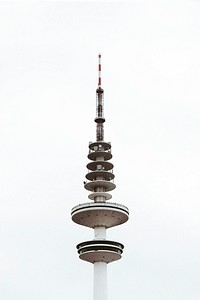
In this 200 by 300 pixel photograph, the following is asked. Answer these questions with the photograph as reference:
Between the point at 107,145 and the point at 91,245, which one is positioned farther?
the point at 107,145

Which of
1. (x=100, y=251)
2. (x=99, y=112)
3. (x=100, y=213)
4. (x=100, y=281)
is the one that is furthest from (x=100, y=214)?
(x=99, y=112)

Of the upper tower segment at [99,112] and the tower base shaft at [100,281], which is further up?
the upper tower segment at [99,112]

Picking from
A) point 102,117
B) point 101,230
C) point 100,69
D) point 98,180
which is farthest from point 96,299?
point 100,69

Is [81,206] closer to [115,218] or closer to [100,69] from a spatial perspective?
[115,218]

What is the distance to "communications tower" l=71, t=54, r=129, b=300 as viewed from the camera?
10250 cm

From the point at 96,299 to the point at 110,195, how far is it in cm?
1714

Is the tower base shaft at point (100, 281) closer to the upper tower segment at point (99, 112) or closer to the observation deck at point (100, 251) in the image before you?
the observation deck at point (100, 251)

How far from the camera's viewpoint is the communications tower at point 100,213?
102 meters

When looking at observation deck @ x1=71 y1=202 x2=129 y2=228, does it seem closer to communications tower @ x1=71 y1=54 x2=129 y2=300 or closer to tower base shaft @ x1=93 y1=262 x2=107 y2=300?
communications tower @ x1=71 y1=54 x2=129 y2=300

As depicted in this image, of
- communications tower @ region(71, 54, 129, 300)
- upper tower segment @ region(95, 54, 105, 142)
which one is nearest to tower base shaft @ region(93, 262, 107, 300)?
communications tower @ region(71, 54, 129, 300)

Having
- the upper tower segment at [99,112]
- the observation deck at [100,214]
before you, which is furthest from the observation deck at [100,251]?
the upper tower segment at [99,112]

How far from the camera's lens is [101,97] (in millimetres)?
117188

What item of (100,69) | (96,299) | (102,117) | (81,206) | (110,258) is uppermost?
(100,69)

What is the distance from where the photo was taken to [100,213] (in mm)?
105375
